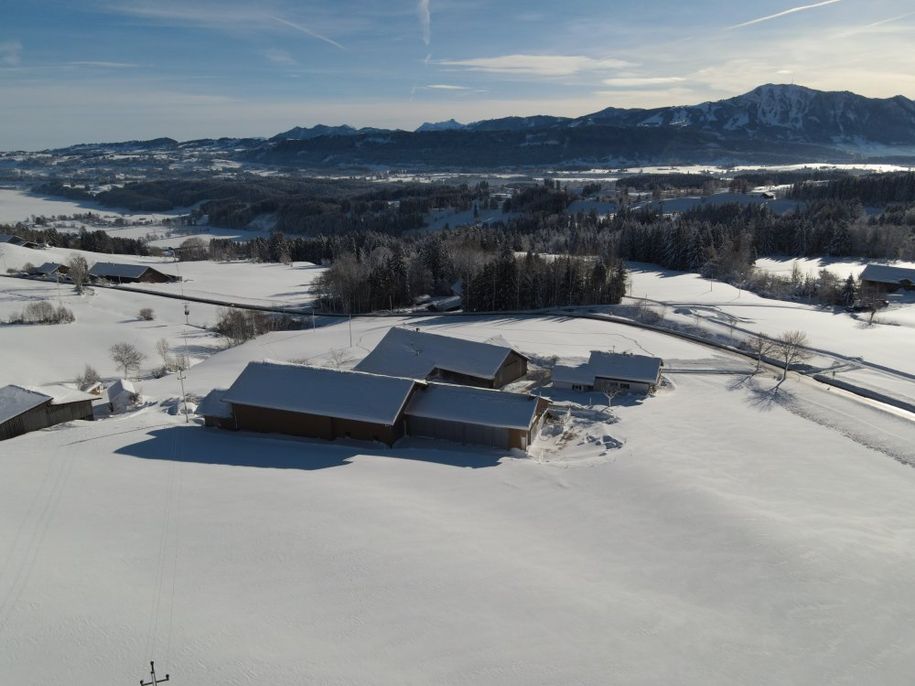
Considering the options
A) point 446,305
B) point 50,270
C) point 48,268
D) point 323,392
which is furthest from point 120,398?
point 48,268

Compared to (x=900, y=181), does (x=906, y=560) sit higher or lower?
lower

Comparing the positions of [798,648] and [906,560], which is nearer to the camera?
[798,648]

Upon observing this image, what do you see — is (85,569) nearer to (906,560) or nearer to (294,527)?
(294,527)

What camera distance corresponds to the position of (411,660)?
474 inches

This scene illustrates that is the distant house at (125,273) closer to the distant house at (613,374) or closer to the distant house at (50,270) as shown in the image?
the distant house at (50,270)

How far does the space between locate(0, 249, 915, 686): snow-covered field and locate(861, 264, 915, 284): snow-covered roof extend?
4426cm

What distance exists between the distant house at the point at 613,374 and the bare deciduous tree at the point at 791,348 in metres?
10.6

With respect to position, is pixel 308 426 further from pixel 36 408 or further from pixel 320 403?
pixel 36 408

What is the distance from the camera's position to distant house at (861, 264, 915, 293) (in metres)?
65.2

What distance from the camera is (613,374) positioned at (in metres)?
34.1

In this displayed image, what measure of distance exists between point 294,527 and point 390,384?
10905 mm

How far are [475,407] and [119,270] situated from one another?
68.2m

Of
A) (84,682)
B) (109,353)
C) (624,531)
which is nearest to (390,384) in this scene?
(624,531)

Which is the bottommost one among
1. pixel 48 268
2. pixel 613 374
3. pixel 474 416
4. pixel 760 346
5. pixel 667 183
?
pixel 760 346
